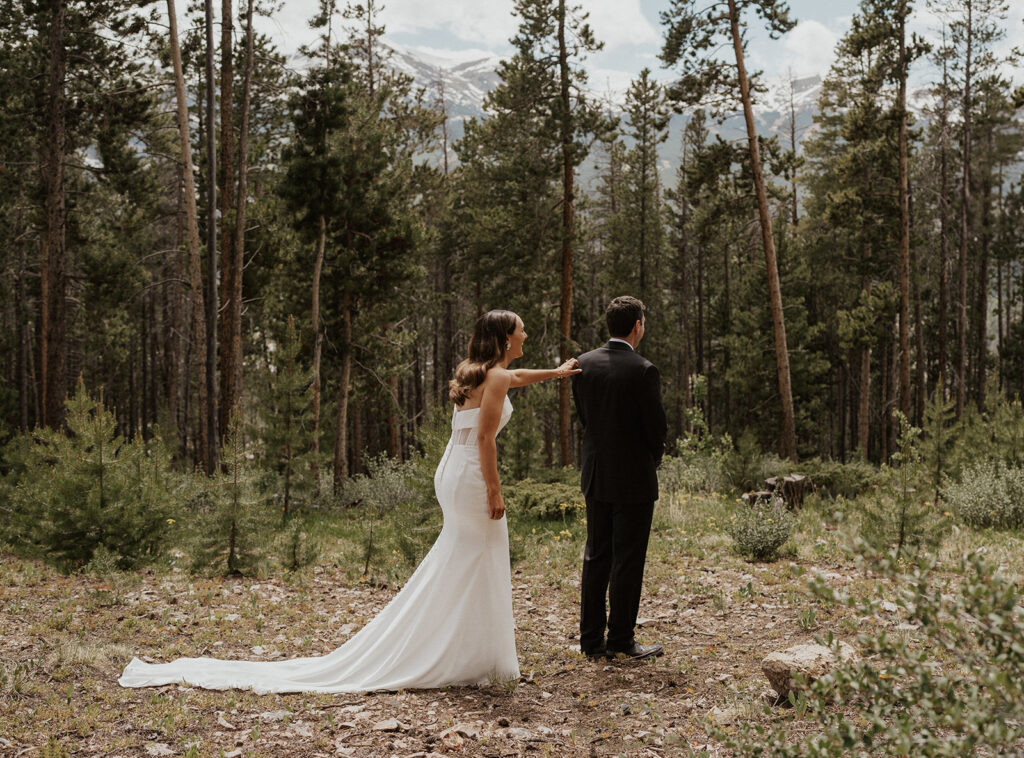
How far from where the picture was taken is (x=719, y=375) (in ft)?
138

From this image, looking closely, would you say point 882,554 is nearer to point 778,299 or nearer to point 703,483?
point 703,483

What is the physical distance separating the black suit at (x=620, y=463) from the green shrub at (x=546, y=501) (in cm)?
613

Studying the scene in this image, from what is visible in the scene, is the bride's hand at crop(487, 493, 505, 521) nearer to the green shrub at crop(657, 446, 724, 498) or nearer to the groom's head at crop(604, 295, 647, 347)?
the groom's head at crop(604, 295, 647, 347)

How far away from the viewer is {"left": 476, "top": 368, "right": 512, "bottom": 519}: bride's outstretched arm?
17.3 ft

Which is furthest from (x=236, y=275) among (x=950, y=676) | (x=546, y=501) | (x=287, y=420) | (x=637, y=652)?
(x=950, y=676)

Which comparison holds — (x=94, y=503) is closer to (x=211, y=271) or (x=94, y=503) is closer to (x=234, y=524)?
(x=234, y=524)

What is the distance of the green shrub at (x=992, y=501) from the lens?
10.6 metres

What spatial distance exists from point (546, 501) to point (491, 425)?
725 centimetres

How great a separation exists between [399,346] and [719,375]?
25.4m

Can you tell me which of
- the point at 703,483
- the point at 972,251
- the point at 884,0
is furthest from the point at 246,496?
the point at 972,251

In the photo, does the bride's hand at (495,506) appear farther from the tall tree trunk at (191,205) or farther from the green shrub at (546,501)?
the tall tree trunk at (191,205)

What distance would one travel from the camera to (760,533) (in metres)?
9.03

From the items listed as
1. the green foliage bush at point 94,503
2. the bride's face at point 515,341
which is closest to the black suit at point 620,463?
the bride's face at point 515,341

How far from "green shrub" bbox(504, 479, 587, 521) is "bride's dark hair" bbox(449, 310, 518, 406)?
6764 millimetres
